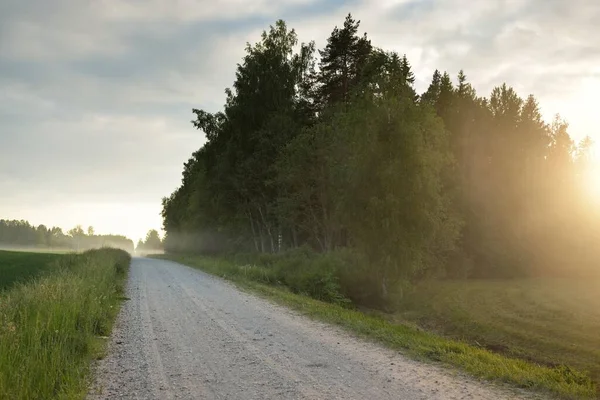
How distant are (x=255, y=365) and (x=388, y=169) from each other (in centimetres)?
1701

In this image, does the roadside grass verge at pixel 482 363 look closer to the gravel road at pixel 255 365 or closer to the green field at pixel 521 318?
the gravel road at pixel 255 365

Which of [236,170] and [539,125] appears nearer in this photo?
[236,170]

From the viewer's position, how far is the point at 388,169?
22.9m

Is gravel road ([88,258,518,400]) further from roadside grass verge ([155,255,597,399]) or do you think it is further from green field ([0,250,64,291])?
green field ([0,250,64,291])

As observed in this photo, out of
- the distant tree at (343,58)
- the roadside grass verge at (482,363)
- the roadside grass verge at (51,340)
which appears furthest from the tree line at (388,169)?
the roadside grass verge at (51,340)

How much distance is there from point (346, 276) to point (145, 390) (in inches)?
729

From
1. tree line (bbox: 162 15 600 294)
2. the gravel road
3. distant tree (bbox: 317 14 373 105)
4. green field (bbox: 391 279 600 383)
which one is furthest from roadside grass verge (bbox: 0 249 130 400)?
distant tree (bbox: 317 14 373 105)

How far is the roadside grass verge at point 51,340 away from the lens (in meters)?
5.87

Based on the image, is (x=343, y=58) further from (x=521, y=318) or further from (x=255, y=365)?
(x=255, y=365)

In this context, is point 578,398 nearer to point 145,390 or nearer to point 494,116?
point 145,390

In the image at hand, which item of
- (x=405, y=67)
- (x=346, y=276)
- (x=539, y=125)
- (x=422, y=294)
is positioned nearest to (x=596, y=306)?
(x=422, y=294)

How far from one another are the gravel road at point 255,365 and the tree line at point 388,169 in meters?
13.2

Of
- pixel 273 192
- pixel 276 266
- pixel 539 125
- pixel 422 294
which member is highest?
pixel 539 125

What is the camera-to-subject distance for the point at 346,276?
23984 millimetres
